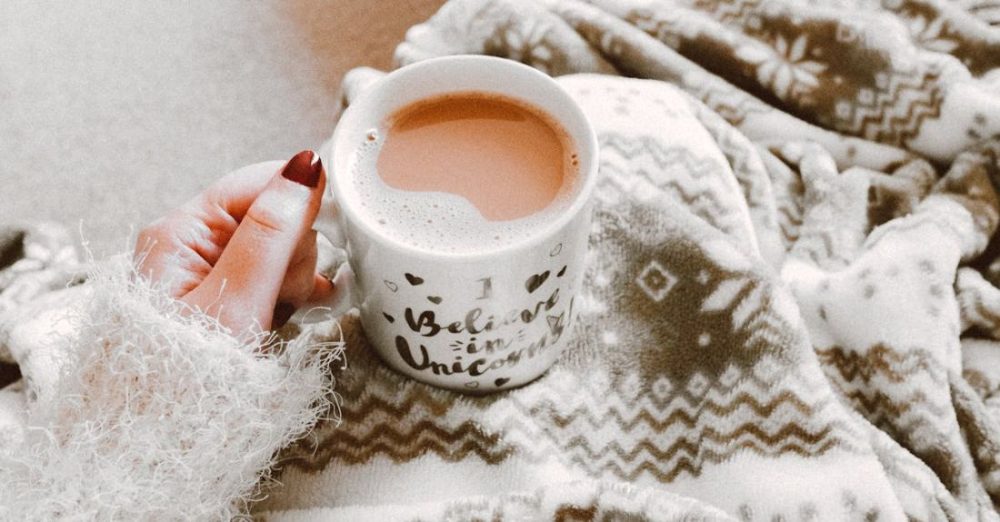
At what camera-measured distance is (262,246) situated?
1.54 ft

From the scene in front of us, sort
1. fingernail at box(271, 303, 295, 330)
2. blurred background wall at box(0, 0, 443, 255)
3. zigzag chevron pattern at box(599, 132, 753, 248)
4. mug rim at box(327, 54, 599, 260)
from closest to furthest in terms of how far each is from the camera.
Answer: mug rim at box(327, 54, 599, 260)
fingernail at box(271, 303, 295, 330)
zigzag chevron pattern at box(599, 132, 753, 248)
blurred background wall at box(0, 0, 443, 255)

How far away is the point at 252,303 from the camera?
0.48 m

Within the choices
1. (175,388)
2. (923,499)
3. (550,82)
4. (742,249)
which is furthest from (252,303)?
(923,499)

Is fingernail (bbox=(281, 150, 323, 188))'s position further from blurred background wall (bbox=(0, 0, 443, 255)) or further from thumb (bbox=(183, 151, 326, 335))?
blurred background wall (bbox=(0, 0, 443, 255))

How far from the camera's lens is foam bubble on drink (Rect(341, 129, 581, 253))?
45 cm

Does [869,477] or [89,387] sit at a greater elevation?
[89,387]

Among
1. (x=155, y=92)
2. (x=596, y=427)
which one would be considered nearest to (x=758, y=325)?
(x=596, y=427)

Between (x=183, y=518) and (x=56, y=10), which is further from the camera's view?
(x=56, y=10)

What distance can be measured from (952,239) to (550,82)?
387 millimetres

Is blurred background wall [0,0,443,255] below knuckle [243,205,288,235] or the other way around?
below

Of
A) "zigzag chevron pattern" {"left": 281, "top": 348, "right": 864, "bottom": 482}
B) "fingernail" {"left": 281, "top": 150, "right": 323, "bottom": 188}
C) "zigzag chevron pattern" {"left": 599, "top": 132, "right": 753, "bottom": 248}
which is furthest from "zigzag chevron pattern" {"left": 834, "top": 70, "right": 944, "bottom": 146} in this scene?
"fingernail" {"left": 281, "top": 150, "right": 323, "bottom": 188}

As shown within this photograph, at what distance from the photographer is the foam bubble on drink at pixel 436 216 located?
455 millimetres

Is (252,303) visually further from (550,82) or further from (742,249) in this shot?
(742,249)

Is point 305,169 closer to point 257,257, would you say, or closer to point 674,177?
point 257,257
